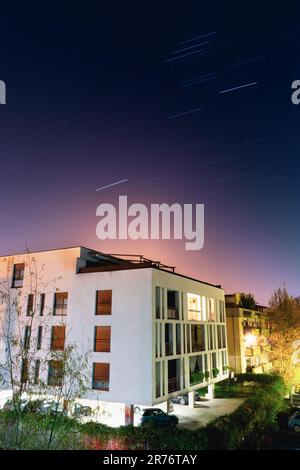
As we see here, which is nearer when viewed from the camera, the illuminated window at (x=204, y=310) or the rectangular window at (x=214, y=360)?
the illuminated window at (x=204, y=310)

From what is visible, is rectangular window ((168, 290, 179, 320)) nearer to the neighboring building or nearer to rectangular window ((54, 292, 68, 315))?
rectangular window ((54, 292, 68, 315))

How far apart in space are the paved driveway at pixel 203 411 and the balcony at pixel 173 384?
94.9 inches

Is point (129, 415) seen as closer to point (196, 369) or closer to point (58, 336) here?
point (58, 336)

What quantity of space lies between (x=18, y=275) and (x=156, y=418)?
1513cm

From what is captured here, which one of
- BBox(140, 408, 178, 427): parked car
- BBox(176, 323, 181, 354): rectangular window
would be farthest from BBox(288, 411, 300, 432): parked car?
BBox(176, 323, 181, 354): rectangular window

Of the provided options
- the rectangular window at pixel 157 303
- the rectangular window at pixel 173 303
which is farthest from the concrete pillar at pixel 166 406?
the rectangular window at pixel 157 303

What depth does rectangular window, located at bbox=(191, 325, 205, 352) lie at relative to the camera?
28688 millimetres

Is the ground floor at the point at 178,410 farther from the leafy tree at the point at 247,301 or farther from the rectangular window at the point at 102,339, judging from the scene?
the leafy tree at the point at 247,301

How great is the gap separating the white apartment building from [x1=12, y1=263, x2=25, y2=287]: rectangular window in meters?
0.08

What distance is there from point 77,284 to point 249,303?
31433 mm

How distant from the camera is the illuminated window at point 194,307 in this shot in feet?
96.0

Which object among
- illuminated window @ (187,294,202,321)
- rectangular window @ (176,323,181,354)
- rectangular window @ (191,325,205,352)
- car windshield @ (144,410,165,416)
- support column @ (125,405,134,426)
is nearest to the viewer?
support column @ (125,405,134,426)

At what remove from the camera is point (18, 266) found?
27844 millimetres
